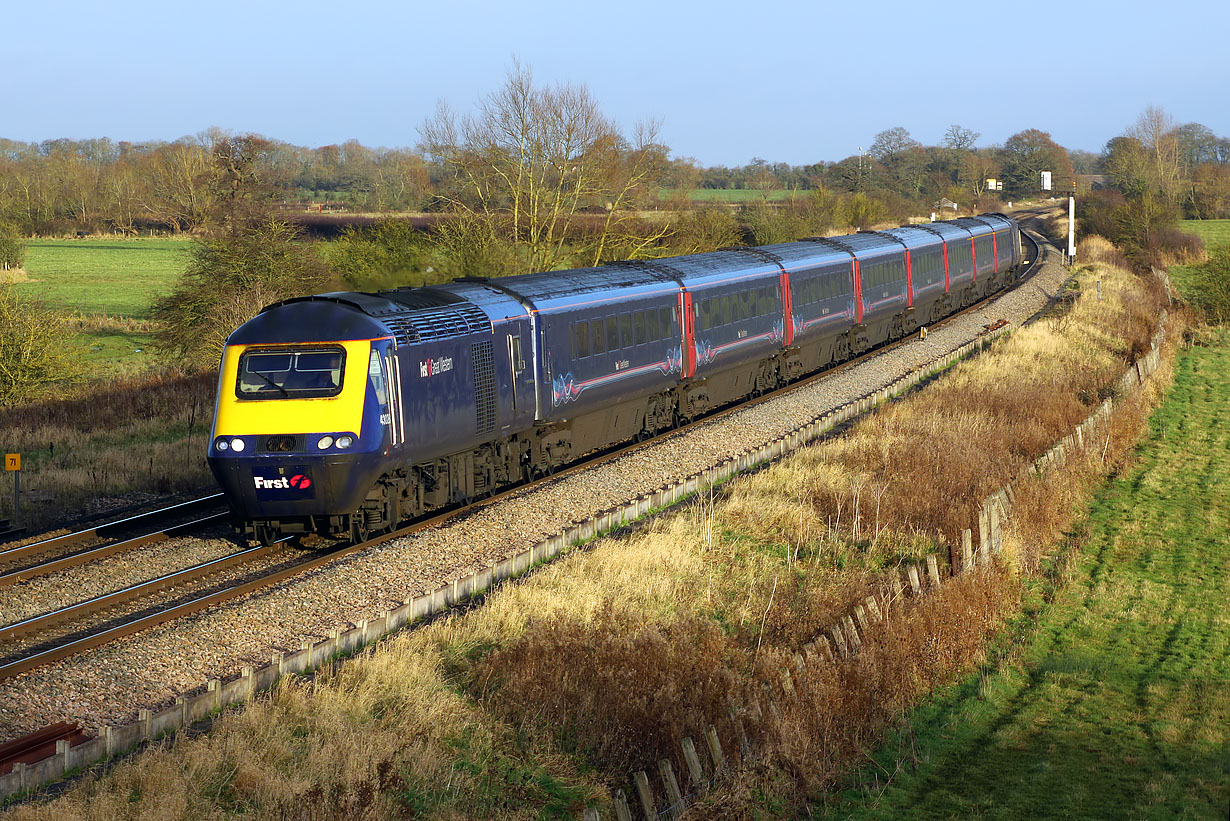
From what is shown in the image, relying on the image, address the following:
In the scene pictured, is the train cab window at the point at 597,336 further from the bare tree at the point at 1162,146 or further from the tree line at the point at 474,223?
the bare tree at the point at 1162,146

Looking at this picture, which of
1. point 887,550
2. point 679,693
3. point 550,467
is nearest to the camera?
point 679,693

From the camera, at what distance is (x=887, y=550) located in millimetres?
16234

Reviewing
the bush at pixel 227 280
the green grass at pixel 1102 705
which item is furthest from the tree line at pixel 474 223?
the green grass at pixel 1102 705

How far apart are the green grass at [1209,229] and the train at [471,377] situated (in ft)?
209

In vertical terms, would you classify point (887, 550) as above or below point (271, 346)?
Result: below

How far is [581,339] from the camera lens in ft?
61.5

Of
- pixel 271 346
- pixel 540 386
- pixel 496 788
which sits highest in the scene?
pixel 271 346

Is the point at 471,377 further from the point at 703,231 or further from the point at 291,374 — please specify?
the point at 703,231

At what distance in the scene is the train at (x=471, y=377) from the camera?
13703mm

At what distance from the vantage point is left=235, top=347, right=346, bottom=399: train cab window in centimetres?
1379

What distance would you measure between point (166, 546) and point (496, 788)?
7.56 m

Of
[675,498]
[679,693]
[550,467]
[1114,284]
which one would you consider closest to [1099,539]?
[675,498]

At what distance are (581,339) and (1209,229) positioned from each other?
84547mm

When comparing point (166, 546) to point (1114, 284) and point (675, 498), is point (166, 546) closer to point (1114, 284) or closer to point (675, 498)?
point (675, 498)
